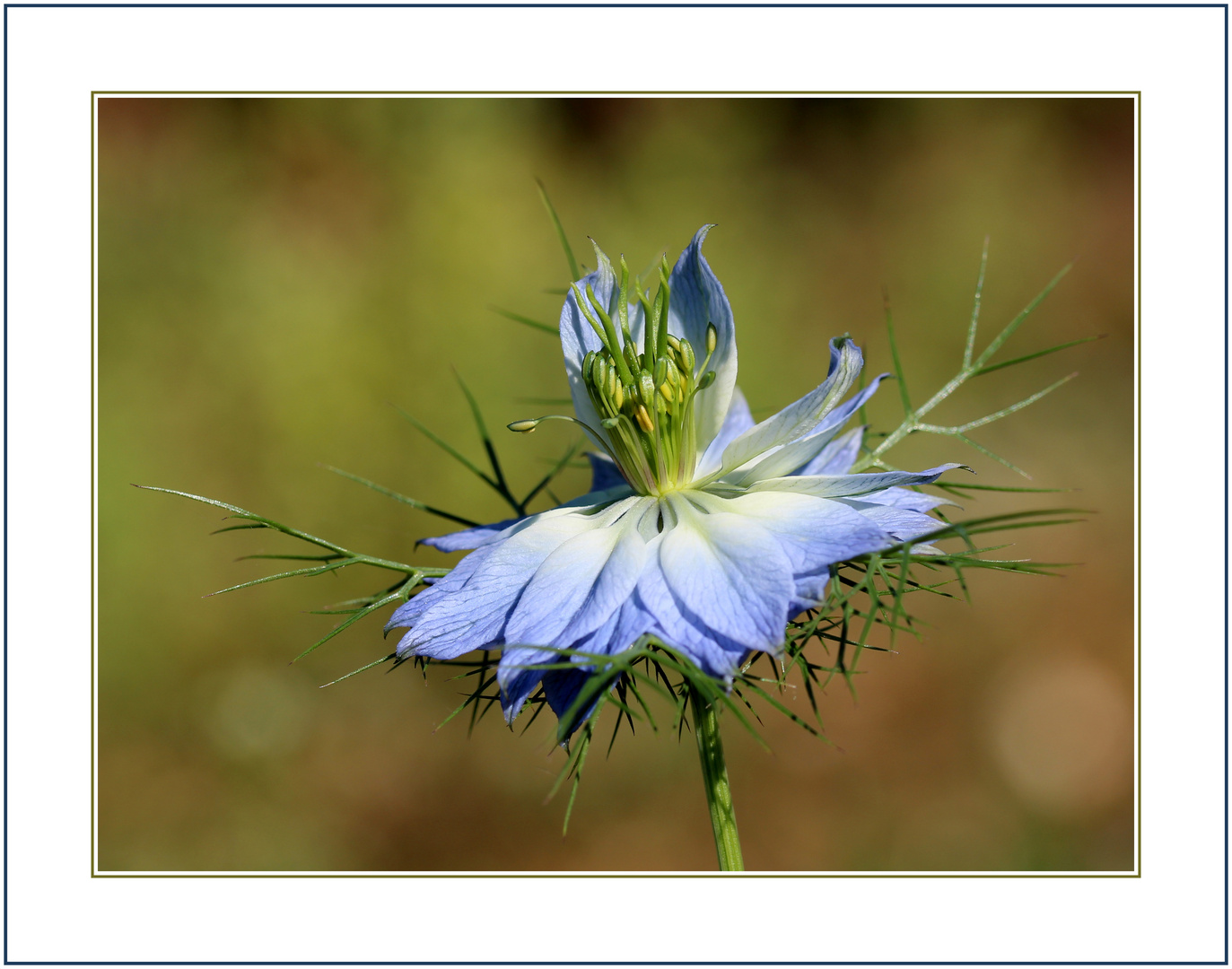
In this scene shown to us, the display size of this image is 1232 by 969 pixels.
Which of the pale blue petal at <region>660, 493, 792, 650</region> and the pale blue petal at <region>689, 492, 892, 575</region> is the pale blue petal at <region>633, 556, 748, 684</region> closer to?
the pale blue petal at <region>660, 493, 792, 650</region>

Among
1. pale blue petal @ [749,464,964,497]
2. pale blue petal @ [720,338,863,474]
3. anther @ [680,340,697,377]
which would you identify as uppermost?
anther @ [680,340,697,377]

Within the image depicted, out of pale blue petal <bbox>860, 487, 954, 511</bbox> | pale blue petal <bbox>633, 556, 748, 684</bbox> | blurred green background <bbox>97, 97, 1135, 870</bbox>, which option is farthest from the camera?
blurred green background <bbox>97, 97, 1135, 870</bbox>

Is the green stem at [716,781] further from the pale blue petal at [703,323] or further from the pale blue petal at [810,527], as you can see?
the pale blue petal at [703,323]

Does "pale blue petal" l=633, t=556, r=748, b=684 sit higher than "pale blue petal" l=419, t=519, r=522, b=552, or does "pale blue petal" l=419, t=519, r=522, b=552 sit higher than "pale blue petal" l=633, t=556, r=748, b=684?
"pale blue petal" l=419, t=519, r=522, b=552

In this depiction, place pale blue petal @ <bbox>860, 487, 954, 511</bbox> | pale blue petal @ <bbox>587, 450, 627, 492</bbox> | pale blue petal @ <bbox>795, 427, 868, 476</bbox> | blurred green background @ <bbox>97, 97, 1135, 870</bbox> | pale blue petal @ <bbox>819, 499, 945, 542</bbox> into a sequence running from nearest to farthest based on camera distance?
pale blue petal @ <bbox>819, 499, 945, 542</bbox> → pale blue petal @ <bbox>860, 487, 954, 511</bbox> → pale blue petal @ <bbox>795, 427, 868, 476</bbox> → pale blue petal @ <bbox>587, 450, 627, 492</bbox> → blurred green background @ <bbox>97, 97, 1135, 870</bbox>

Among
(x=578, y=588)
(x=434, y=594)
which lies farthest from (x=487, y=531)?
(x=578, y=588)

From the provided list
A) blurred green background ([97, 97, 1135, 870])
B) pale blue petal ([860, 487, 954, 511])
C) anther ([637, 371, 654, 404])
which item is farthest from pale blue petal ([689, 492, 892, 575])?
blurred green background ([97, 97, 1135, 870])

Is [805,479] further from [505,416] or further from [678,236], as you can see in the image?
[678,236]

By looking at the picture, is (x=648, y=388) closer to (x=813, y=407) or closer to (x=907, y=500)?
(x=813, y=407)
